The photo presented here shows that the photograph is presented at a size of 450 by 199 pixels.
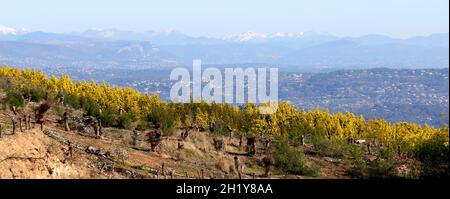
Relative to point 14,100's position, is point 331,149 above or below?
below

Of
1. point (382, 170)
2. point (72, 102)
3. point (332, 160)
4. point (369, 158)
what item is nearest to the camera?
point (382, 170)

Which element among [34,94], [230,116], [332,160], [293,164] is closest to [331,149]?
[332,160]

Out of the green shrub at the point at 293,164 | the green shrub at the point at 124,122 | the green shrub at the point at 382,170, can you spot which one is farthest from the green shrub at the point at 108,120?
the green shrub at the point at 382,170

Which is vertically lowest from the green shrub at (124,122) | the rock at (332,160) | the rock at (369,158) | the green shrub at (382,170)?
the rock at (369,158)

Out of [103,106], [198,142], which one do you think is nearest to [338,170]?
[198,142]

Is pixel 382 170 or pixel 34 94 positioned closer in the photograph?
pixel 382 170

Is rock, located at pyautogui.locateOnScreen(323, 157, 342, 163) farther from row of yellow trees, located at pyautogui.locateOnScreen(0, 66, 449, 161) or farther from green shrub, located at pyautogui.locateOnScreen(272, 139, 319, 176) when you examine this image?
row of yellow trees, located at pyautogui.locateOnScreen(0, 66, 449, 161)

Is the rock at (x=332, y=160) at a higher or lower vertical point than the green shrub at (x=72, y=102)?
lower

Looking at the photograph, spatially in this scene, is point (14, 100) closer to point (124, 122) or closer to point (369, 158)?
point (124, 122)

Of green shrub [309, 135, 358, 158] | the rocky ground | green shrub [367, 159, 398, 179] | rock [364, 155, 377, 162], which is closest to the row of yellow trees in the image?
green shrub [309, 135, 358, 158]

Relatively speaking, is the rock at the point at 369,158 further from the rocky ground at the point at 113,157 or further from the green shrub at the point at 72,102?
the green shrub at the point at 72,102

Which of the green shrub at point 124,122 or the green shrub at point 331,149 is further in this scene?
the green shrub at point 124,122

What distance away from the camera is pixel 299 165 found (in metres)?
35.8
